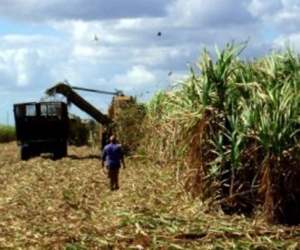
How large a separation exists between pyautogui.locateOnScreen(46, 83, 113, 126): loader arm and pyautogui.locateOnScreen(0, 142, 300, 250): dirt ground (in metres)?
11.7

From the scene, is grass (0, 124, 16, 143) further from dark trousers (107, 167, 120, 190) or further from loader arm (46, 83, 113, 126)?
dark trousers (107, 167, 120, 190)

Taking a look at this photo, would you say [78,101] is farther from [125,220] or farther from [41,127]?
[125,220]

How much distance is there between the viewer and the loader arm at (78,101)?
106 feet

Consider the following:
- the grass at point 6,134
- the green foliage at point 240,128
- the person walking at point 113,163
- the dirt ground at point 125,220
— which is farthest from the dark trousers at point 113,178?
the grass at point 6,134

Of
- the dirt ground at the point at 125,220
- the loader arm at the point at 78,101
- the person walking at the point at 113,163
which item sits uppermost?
the loader arm at the point at 78,101

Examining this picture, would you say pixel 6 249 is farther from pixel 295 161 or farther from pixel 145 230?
pixel 295 161

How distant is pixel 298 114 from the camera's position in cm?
1359

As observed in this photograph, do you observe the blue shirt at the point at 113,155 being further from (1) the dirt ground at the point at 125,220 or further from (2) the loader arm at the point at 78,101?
(2) the loader arm at the point at 78,101

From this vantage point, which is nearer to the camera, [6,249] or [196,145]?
[6,249]

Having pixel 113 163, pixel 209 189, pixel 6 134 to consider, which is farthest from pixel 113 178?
pixel 6 134

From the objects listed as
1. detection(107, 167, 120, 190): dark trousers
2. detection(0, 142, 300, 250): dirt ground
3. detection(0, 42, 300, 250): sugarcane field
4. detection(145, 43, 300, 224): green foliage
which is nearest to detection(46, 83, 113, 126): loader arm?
detection(0, 142, 300, 250): dirt ground

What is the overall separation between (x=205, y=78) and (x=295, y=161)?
2.42m

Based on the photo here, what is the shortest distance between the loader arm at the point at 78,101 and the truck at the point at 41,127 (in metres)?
0.73

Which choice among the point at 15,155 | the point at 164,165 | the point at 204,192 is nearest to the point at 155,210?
the point at 204,192
